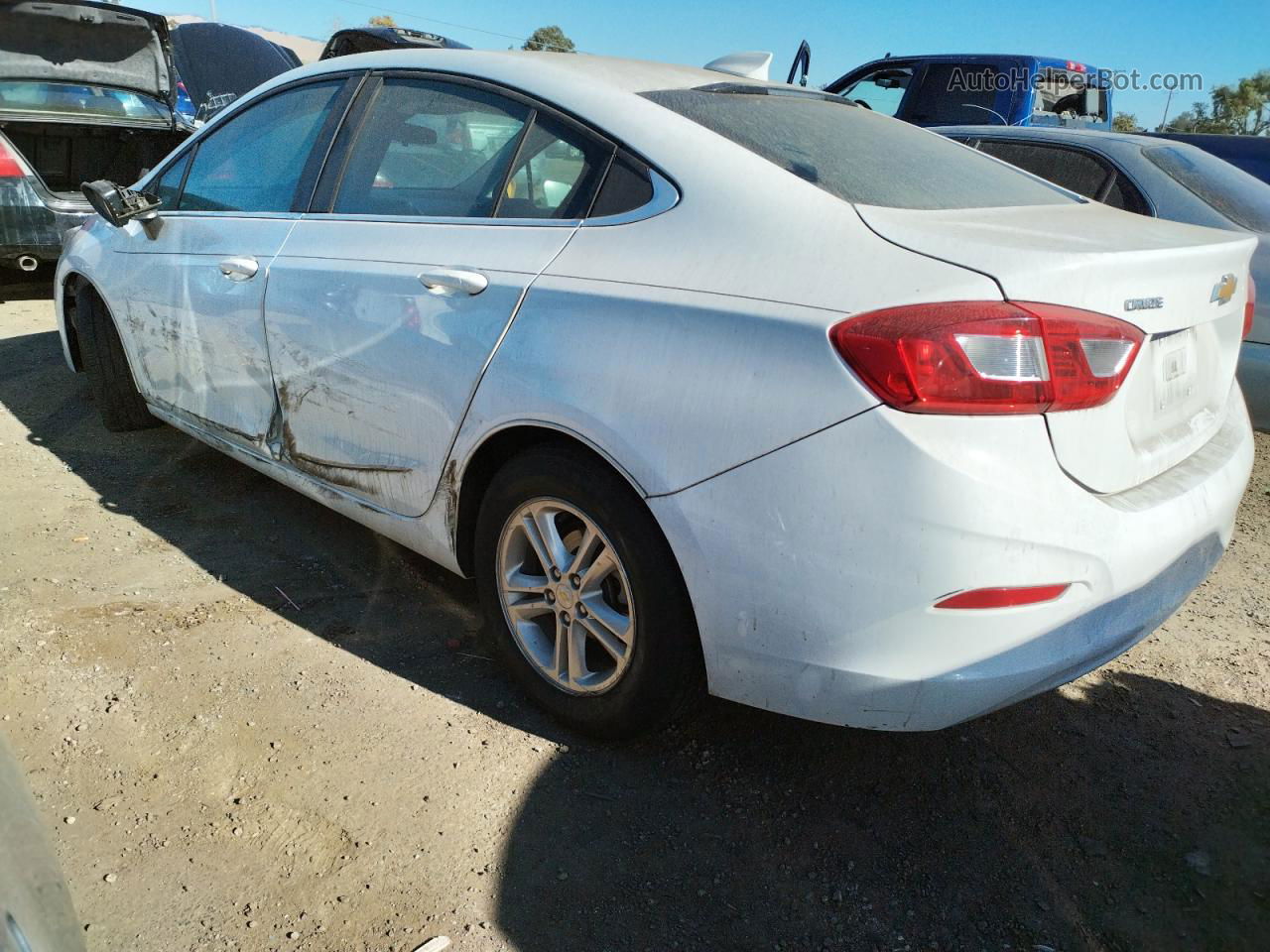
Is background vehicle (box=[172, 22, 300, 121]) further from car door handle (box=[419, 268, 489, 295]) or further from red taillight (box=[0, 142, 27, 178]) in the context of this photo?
car door handle (box=[419, 268, 489, 295])

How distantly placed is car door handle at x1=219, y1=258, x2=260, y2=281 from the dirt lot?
3.14 ft

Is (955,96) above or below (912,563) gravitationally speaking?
above

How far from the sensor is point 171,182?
12.4 feet

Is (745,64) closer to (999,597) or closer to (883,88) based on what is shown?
(999,597)

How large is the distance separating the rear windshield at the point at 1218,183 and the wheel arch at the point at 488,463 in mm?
3321

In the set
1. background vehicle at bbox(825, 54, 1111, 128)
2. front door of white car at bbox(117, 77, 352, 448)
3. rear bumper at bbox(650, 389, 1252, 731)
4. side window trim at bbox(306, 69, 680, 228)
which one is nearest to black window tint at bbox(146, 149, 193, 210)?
front door of white car at bbox(117, 77, 352, 448)

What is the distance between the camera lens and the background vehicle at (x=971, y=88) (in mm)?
8008

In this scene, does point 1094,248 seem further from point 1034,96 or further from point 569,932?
point 1034,96

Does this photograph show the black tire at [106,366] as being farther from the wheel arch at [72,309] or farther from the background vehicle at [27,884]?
the background vehicle at [27,884]

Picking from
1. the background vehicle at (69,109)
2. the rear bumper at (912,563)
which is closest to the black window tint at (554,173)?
the rear bumper at (912,563)

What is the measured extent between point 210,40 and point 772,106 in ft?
50.6

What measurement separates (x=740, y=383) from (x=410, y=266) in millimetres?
1072

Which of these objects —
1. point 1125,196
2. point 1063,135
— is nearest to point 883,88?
point 1063,135

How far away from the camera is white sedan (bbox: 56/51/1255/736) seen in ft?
A: 5.73
